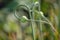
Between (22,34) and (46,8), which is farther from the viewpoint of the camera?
(46,8)

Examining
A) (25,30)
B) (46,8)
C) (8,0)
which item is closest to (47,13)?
(46,8)

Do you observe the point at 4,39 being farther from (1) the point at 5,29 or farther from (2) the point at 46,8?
(2) the point at 46,8

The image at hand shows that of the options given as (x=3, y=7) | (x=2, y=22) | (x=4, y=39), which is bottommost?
(x=4, y=39)

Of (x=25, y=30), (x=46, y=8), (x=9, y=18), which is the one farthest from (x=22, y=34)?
(x=46, y=8)

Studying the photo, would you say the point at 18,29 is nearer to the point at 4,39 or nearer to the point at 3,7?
the point at 4,39

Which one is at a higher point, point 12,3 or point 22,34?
point 12,3

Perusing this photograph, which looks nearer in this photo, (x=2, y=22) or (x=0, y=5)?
(x=2, y=22)

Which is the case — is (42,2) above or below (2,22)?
above

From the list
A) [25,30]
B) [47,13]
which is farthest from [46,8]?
[25,30]
